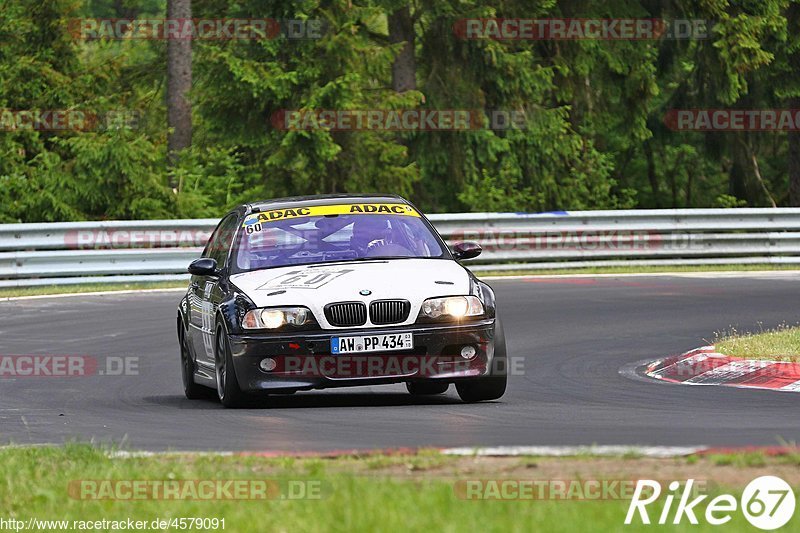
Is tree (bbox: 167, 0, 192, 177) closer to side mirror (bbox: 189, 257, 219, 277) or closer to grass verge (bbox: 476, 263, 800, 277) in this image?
grass verge (bbox: 476, 263, 800, 277)

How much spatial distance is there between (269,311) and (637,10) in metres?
23.2

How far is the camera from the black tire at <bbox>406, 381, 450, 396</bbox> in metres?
12.3

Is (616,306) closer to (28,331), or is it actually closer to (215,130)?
(28,331)

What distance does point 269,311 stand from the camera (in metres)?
11.0

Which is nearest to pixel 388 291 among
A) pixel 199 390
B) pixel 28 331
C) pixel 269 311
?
pixel 269 311

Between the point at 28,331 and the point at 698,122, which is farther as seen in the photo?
the point at 698,122

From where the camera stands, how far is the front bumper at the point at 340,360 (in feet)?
35.7

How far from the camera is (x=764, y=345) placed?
13664 millimetres

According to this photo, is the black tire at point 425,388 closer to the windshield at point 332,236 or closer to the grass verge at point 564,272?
the windshield at point 332,236

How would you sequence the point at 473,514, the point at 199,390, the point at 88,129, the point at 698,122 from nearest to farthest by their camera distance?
the point at 473,514 → the point at 199,390 → the point at 88,129 → the point at 698,122
